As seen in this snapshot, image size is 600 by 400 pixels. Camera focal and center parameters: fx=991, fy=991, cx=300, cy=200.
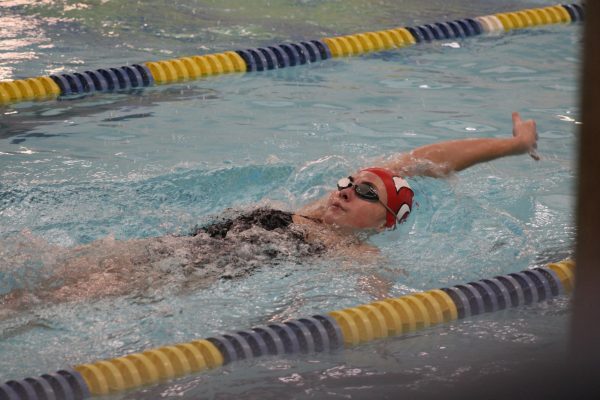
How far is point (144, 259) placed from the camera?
356cm

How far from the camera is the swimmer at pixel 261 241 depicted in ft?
11.2

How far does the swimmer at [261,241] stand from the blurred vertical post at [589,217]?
2.10 metres

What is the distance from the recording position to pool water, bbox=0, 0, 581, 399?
3.08 m

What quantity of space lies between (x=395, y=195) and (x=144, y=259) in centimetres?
103

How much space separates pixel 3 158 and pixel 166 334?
6.66ft

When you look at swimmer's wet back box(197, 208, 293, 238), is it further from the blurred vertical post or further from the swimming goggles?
the blurred vertical post

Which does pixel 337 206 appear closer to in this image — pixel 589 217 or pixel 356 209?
pixel 356 209

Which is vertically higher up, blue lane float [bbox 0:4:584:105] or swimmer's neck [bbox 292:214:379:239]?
blue lane float [bbox 0:4:584:105]

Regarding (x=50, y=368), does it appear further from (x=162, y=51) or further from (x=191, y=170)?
(x=162, y=51)

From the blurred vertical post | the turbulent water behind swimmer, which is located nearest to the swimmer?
the turbulent water behind swimmer

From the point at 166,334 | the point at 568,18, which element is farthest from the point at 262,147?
the point at 568,18

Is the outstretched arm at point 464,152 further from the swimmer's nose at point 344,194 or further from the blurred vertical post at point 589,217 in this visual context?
the blurred vertical post at point 589,217

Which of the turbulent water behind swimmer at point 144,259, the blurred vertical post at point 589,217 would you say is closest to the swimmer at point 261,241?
the turbulent water behind swimmer at point 144,259

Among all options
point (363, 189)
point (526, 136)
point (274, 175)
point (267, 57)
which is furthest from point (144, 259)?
point (267, 57)
